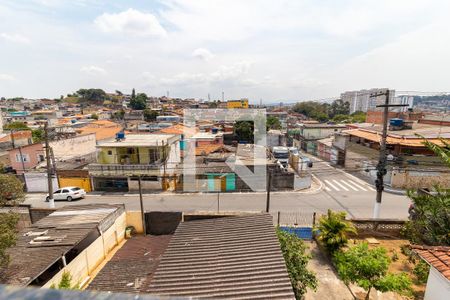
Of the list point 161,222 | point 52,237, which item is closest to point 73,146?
point 161,222

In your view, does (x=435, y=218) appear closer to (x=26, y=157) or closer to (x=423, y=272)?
(x=423, y=272)

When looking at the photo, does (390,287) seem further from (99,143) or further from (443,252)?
(99,143)

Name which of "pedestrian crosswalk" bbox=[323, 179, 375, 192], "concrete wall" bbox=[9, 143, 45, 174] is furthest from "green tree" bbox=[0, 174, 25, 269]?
"pedestrian crosswalk" bbox=[323, 179, 375, 192]

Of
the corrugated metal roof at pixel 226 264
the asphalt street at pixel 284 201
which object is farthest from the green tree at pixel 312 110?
the corrugated metal roof at pixel 226 264

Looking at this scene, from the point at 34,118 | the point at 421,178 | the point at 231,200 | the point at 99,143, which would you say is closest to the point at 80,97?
the point at 34,118

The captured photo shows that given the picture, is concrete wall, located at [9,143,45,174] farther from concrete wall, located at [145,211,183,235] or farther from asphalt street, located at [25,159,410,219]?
concrete wall, located at [145,211,183,235]

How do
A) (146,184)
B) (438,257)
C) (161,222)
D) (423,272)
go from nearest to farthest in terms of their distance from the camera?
1. (438,257)
2. (423,272)
3. (161,222)
4. (146,184)
